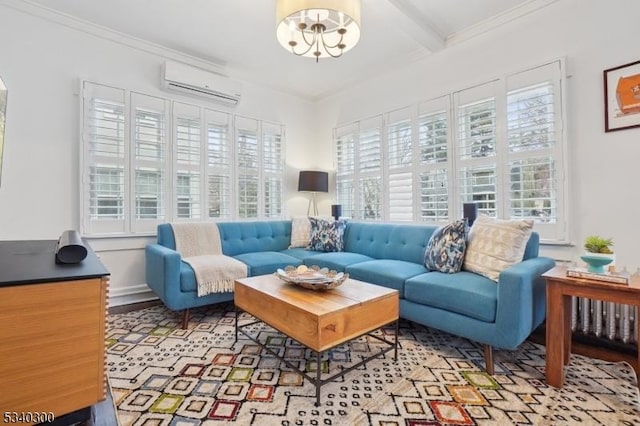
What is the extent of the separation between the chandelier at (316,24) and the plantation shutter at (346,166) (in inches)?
72.8

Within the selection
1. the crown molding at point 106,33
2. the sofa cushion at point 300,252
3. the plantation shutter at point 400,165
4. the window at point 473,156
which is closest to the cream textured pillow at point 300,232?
the sofa cushion at point 300,252

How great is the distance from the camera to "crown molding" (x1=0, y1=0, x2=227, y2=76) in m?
2.56

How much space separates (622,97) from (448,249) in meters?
1.56

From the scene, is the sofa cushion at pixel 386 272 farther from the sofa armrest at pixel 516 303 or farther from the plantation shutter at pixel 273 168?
the plantation shutter at pixel 273 168

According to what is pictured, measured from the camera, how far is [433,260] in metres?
2.45

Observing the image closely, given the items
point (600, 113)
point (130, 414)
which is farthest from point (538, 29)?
point (130, 414)

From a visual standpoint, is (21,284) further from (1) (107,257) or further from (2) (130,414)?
(1) (107,257)

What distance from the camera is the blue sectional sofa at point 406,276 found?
178cm

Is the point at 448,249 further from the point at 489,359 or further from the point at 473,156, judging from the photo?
the point at 473,156

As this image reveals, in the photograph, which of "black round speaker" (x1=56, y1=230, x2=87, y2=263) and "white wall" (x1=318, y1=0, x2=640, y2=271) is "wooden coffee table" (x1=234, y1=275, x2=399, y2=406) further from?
"white wall" (x1=318, y1=0, x2=640, y2=271)

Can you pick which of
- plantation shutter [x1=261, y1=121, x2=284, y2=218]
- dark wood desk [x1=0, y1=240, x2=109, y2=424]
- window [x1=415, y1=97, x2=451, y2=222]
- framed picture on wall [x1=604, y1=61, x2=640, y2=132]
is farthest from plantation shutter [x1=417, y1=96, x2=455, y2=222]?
dark wood desk [x1=0, y1=240, x2=109, y2=424]

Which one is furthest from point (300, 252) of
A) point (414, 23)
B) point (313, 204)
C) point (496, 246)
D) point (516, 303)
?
point (414, 23)

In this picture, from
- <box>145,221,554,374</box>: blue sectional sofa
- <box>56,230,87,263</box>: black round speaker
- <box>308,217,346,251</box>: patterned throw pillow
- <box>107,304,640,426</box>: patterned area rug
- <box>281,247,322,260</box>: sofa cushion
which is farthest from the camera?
<box>308,217,346,251</box>: patterned throw pillow

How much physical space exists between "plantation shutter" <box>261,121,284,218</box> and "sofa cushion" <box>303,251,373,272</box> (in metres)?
1.21
